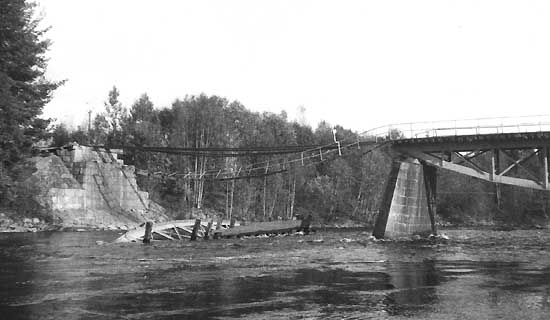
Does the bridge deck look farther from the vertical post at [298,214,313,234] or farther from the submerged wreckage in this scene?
the vertical post at [298,214,313,234]

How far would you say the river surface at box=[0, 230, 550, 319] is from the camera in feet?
48.9

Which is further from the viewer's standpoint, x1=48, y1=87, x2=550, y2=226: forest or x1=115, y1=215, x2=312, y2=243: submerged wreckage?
x1=48, y1=87, x2=550, y2=226: forest

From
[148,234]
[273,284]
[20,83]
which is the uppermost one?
[20,83]

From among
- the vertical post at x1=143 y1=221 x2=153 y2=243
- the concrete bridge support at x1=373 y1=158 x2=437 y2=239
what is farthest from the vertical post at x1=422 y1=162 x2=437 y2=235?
the vertical post at x1=143 y1=221 x2=153 y2=243

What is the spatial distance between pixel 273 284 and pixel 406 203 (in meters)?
28.9

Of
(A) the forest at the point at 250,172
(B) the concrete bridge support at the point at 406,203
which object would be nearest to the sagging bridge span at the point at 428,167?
(B) the concrete bridge support at the point at 406,203

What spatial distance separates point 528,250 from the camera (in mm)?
37031

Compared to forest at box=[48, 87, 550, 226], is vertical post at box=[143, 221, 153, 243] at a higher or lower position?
lower

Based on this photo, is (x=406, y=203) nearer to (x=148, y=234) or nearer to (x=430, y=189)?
(x=430, y=189)

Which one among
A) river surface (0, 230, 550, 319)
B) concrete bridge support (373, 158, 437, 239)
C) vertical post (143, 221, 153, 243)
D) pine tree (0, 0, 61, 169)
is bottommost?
river surface (0, 230, 550, 319)

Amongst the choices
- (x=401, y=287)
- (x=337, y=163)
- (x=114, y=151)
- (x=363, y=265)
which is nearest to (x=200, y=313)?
(x=401, y=287)

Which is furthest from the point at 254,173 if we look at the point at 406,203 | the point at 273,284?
the point at 273,284

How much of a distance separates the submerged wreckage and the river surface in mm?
8505

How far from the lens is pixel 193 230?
47.3 meters
